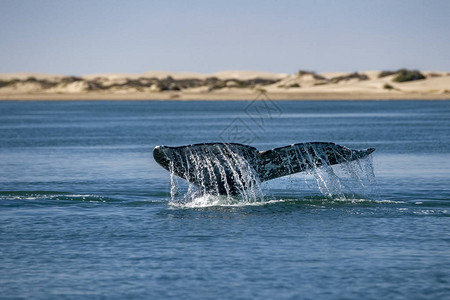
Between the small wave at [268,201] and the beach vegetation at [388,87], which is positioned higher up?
the beach vegetation at [388,87]

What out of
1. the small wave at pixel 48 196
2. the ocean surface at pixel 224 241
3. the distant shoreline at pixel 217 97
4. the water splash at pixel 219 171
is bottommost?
the ocean surface at pixel 224 241

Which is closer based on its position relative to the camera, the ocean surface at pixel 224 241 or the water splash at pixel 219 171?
the ocean surface at pixel 224 241

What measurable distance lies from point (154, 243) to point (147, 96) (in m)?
170

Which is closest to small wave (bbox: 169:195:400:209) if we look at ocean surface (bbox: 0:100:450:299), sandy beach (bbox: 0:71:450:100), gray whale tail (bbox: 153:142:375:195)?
ocean surface (bbox: 0:100:450:299)

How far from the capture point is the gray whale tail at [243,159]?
15.0 metres

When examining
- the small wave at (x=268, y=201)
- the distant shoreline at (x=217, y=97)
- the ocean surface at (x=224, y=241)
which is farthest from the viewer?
the distant shoreline at (x=217, y=97)

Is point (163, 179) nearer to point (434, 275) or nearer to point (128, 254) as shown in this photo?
point (128, 254)

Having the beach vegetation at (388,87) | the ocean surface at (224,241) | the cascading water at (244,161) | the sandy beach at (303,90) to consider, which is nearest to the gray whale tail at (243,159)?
the cascading water at (244,161)

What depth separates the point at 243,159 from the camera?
1516 cm

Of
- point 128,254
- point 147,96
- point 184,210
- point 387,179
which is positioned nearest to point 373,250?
point 128,254

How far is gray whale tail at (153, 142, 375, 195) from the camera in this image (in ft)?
49.2

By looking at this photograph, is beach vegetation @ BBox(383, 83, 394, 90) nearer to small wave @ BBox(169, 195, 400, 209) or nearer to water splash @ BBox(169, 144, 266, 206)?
small wave @ BBox(169, 195, 400, 209)

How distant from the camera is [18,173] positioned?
2612 cm

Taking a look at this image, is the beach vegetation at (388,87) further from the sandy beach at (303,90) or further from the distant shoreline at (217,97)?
the distant shoreline at (217,97)
